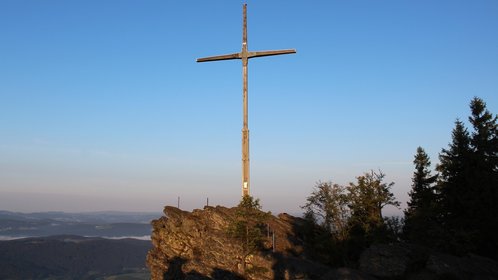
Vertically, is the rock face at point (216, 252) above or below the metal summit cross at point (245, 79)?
below

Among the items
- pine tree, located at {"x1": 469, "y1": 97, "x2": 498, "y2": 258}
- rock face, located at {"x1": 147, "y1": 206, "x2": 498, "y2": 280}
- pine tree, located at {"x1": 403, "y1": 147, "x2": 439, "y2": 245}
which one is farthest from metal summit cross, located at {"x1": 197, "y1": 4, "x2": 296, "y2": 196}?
pine tree, located at {"x1": 469, "y1": 97, "x2": 498, "y2": 258}

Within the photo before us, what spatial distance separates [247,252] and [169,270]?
313 inches

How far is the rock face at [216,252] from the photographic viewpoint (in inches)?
1025

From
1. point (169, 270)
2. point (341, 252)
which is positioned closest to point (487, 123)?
point (341, 252)

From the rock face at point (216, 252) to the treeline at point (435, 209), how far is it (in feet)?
10.6

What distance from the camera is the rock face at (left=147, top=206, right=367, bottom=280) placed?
26.0m

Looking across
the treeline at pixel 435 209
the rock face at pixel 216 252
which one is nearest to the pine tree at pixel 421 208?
the treeline at pixel 435 209

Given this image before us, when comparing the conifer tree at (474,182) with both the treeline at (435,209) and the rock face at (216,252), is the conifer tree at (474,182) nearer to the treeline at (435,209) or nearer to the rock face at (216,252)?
the treeline at (435,209)

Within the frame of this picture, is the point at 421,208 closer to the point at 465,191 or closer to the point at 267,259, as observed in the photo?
the point at 465,191

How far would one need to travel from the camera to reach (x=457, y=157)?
4519 cm

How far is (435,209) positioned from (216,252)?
23.7 metres

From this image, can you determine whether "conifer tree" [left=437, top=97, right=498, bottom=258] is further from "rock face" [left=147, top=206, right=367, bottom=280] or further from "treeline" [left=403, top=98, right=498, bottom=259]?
"rock face" [left=147, top=206, right=367, bottom=280]

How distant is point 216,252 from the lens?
98.6 ft

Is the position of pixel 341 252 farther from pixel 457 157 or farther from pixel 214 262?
pixel 457 157
